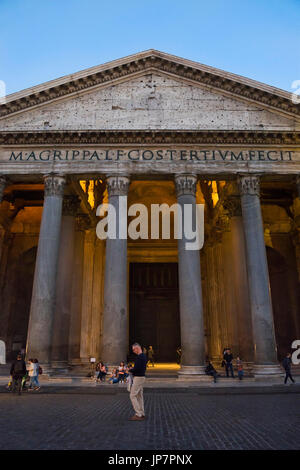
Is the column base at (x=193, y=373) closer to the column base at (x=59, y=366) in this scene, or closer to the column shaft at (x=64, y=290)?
the column base at (x=59, y=366)

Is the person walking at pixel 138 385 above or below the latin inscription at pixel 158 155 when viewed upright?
below

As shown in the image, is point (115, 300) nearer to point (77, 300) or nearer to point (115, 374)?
point (115, 374)

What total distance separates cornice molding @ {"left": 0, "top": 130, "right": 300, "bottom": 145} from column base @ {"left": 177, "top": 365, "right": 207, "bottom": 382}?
920 centimetres

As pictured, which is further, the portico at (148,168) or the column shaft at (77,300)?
the column shaft at (77,300)

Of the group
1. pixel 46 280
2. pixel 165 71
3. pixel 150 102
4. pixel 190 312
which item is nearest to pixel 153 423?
pixel 190 312

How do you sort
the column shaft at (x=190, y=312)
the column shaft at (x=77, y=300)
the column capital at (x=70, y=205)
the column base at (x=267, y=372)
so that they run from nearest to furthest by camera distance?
the column base at (x=267, y=372), the column shaft at (x=190, y=312), the column capital at (x=70, y=205), the column shaft at (x=77, y=300)

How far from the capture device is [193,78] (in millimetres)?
15211

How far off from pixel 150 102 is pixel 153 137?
2.29 m

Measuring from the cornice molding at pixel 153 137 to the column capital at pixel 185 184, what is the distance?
1.58 metres

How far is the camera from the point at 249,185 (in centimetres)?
1371

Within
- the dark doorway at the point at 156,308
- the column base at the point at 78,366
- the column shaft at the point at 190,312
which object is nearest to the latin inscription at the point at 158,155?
the column shaft at the point at 190,312

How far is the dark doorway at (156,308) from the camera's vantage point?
19594mm

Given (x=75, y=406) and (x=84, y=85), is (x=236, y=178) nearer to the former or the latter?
(x=84, y=85)

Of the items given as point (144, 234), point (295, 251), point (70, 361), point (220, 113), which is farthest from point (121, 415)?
point (295, 251)
